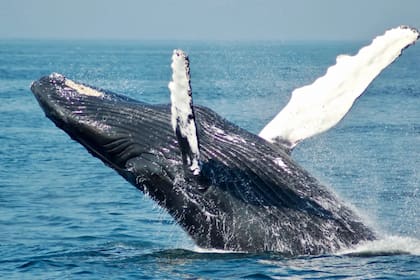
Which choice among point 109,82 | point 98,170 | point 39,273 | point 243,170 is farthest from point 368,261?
point 109,82

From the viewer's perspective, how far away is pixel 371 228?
31.1 feet

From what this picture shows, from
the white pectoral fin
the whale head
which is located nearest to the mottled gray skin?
the whale head

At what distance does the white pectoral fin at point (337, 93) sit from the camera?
9484mm

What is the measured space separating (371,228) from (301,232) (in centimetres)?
80

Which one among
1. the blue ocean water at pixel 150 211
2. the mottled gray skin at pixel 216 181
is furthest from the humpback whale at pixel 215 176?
the blue ocean water at pixel 150 211

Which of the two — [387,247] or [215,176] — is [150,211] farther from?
[215,176]

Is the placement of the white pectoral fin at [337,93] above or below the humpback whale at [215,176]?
above

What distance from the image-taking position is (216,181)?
8.92 metres

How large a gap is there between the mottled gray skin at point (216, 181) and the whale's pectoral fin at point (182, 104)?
444 millimetres

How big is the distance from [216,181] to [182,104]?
873 mm

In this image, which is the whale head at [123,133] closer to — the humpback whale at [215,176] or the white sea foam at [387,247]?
the humpback whale at [215,176]

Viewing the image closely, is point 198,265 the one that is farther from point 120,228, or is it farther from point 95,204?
point 95,204

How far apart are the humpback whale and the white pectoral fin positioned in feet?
0.24

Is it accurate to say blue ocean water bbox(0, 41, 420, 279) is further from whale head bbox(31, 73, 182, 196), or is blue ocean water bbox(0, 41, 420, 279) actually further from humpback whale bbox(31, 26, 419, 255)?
whale head bbox(31, 73, 182, 196)
